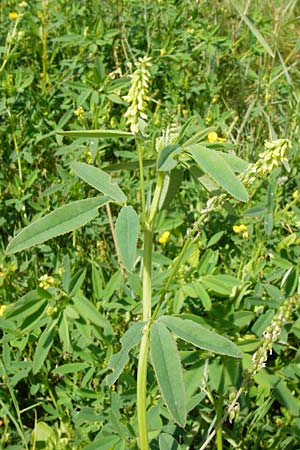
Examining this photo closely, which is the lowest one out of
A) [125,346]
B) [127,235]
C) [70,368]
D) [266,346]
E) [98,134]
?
[70,368]

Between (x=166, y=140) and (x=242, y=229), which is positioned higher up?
(x=166, y=140)

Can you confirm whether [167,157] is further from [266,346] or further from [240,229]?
[240,229]

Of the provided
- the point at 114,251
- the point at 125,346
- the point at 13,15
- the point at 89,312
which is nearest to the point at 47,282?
the point at 89,312

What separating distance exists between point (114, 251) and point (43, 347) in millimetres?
606

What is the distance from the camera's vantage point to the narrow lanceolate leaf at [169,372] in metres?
0.96

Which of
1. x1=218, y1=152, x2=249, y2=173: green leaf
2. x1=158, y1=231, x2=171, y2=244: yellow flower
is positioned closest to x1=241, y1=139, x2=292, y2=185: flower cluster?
x1=218, y1=152, x2=249, y2=173: green leaf

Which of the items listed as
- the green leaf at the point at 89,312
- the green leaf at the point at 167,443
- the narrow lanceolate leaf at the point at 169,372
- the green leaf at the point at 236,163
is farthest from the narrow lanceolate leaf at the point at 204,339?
the green leaf at the point at 89,312

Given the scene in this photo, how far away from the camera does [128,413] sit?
1.66m

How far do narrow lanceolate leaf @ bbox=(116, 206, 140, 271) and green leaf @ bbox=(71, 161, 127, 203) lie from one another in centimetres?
5

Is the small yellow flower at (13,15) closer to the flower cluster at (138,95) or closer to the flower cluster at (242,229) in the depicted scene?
the flower cluster at (242,229)

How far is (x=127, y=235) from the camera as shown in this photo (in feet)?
3.17

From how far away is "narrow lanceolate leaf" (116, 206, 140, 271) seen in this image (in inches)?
37.0

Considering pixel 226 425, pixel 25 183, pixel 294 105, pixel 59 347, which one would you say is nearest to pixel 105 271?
pixel 59 347

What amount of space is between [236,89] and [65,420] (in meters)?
1.80
